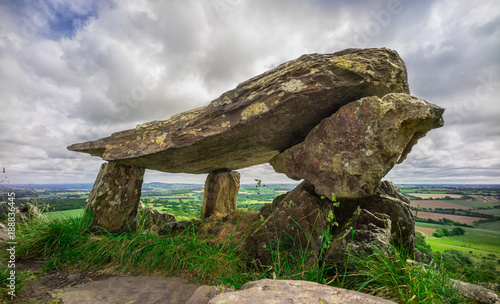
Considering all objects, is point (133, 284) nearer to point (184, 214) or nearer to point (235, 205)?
point (184, 214)

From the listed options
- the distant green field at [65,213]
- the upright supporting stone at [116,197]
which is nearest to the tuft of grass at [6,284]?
the distant green field at [65,213]

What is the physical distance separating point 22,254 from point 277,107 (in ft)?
21.8

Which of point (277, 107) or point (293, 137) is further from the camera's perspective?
point (293, 137)

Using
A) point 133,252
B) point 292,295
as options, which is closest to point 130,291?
point 133,252

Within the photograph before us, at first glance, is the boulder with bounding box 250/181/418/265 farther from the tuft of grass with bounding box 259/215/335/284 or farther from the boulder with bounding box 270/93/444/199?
the boulder with bounding box 270/93/444/199

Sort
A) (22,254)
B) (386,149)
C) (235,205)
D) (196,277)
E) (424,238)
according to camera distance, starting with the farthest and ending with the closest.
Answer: (235,205) < (424,238) < (22,254) < (196,277) < (386,149)

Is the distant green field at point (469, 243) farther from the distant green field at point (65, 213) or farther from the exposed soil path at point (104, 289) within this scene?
the distant green field at point (65, 213)

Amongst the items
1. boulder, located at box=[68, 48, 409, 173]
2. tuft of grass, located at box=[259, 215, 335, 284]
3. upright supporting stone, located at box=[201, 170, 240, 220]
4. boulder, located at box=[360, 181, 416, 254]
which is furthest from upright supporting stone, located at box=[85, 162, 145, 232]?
boulder, located at box=[360, 181, 416, 254]

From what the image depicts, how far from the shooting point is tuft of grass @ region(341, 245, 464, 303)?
2309mm

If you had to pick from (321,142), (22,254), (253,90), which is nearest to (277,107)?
(253,90)

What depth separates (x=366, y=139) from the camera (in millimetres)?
3594

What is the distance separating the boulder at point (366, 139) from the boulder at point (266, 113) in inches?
19.6

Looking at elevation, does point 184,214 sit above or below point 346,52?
below

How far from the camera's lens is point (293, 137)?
507 cm
